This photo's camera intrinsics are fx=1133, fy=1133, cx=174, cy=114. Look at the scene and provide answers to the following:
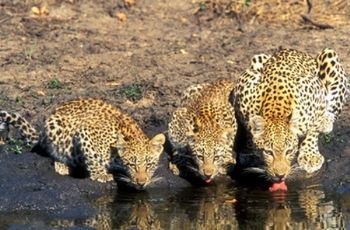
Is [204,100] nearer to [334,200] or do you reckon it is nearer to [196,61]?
[334,200]

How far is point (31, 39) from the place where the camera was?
17984 millimetres

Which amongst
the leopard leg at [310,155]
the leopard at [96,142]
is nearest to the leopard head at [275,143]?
the leopard leg at [310,155]

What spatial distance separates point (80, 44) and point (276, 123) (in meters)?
5.63

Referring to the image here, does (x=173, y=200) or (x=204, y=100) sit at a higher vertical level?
(x=204, y=100)

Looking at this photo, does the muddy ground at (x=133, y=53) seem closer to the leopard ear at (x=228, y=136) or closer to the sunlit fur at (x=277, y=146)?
the leopard ear at (x=228, y=136)

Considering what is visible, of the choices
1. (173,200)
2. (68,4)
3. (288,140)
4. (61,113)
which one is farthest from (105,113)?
(68,4)

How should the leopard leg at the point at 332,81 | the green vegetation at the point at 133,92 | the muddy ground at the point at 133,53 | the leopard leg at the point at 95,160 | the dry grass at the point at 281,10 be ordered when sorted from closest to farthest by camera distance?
the leopard leg at the point at 95,160, the muddy ground at the point at 133,53, the leopard leg at the point at 332,81, the green vegetation at the point at 133,92, the dry grass at the point at 281,10

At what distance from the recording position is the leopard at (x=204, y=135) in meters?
13.3

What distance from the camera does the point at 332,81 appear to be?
14.7 m

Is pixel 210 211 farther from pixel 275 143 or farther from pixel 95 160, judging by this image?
pixel 95 160

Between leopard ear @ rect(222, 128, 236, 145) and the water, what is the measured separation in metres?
0.60

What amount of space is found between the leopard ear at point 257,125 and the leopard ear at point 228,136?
36 centimetres

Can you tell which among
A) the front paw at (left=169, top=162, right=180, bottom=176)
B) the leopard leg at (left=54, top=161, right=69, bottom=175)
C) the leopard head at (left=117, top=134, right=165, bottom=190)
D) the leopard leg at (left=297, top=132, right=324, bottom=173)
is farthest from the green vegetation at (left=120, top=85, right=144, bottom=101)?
the leopard leg at (left=297, top=132, right=324, bottom=173)

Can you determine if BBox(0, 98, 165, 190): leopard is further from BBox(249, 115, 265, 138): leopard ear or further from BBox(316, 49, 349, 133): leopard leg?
BBox(316, 49, 349, 133): leopard leg
